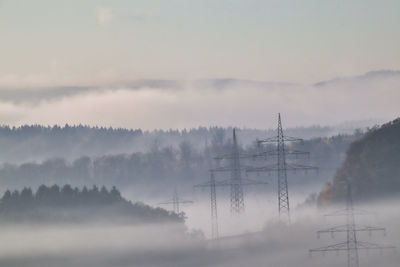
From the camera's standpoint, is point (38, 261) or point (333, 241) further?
point (333, 241)

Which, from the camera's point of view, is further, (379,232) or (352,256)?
(379,232)

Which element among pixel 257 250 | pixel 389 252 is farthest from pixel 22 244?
pixel 389 252

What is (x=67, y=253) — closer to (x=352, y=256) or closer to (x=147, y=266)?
(x=147, y=266)

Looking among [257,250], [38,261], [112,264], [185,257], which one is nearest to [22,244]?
[38,261]

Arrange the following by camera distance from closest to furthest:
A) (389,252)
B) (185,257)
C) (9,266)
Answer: (389,252)
(9,266)
(185,257)

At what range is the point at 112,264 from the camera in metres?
191

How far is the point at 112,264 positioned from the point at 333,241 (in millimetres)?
50361

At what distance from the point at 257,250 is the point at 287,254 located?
1744cm

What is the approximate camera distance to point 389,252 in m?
170

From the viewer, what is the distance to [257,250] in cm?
19712

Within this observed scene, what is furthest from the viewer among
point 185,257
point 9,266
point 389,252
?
point 185,257

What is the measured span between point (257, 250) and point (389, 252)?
3627cm

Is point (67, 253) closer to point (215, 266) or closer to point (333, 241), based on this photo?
point (215, 266)

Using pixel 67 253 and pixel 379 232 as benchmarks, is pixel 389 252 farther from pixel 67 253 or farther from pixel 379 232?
pixel 67 253
